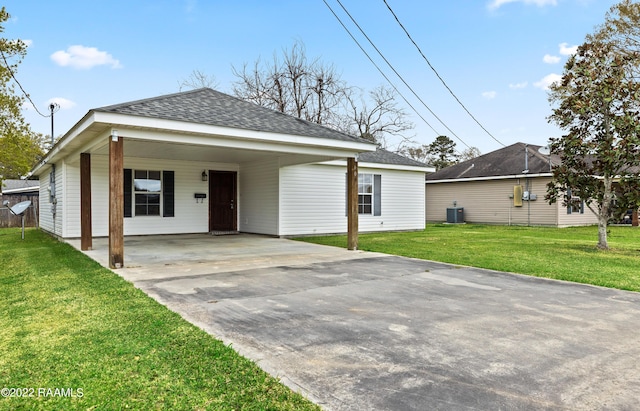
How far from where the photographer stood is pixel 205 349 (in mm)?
2984

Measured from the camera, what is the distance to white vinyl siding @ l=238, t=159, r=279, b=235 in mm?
12648

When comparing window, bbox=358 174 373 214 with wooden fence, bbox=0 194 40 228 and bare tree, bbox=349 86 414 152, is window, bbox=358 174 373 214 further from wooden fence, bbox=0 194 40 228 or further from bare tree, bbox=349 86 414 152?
wooden fence, bbox=0 194 40 228

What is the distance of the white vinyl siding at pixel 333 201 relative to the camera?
41.9 ft

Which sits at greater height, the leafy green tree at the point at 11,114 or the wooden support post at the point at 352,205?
the leafy green tree at the point at 11,114

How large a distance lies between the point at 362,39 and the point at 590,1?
1098 cm

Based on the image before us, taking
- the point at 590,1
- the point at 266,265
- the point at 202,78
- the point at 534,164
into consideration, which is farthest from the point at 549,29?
the point at 202,78

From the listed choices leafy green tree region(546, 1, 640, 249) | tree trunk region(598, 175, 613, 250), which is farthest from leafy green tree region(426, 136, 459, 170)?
tree trunk region(598, 175, 613, 250)

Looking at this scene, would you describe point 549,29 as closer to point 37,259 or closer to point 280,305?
point 280,305

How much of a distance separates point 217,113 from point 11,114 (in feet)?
15.5

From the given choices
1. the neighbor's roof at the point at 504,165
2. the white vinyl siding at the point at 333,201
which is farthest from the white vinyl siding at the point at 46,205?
the neighbor's roof at the point at 504,165

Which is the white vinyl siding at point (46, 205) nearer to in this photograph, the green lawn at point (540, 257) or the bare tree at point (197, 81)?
the green lawn at point (540, 257)

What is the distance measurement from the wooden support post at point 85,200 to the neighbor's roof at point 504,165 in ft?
56.5

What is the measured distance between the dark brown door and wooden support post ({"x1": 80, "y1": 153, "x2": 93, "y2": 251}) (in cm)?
462

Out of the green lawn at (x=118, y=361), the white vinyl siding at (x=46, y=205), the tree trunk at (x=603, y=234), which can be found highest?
the white vinyl siding at (x=46, y=205)
